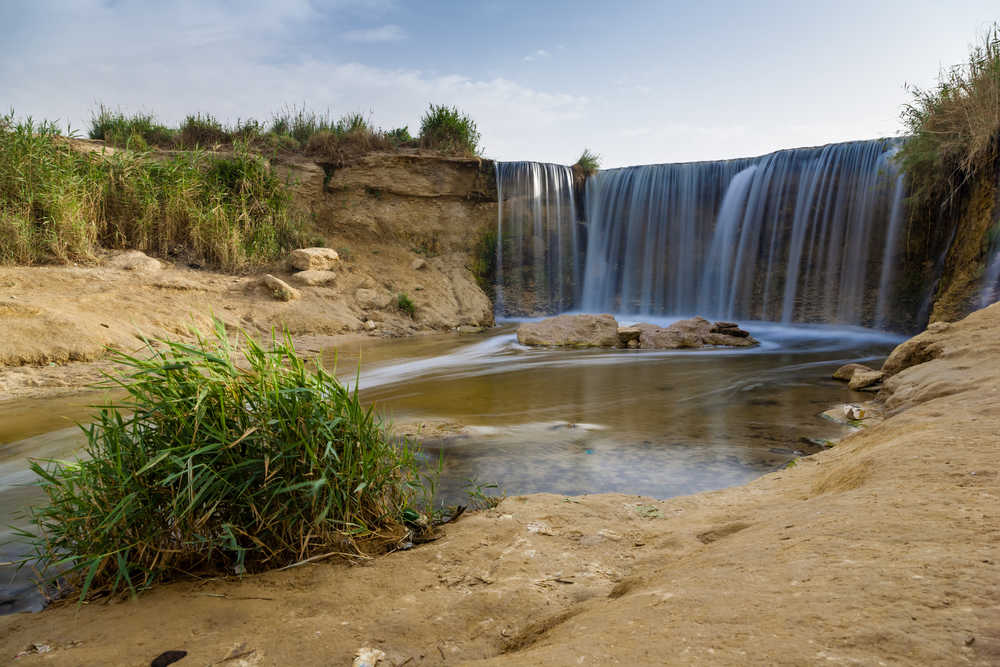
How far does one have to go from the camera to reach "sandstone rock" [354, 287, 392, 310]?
10336 millimetres

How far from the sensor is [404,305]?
10.8 metres

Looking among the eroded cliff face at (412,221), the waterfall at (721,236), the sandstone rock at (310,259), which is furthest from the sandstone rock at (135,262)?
the waterfall at (721,236)

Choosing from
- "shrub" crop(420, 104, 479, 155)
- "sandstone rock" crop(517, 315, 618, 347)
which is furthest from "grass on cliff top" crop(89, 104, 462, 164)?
"sandstone rock" crop(517, 315, 618, 347)

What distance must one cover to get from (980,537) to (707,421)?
3.38m

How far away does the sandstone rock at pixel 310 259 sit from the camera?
10.2 metres

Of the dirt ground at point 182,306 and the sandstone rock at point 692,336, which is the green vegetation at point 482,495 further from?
the sandstone rock at point 692,336

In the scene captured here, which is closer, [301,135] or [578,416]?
[578,416]

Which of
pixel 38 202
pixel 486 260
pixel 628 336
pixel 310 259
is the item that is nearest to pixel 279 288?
pixel 310 259

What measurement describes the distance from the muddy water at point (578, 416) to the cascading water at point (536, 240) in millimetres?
5705

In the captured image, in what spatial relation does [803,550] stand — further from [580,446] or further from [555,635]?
[580,446]

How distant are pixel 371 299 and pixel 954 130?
9128 millimetres

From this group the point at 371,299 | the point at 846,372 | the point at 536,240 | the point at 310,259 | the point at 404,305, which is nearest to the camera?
the point at 846,372

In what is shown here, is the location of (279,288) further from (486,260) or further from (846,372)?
(846,372)

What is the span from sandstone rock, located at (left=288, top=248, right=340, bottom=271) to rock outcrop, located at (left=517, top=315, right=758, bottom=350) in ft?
12.9
